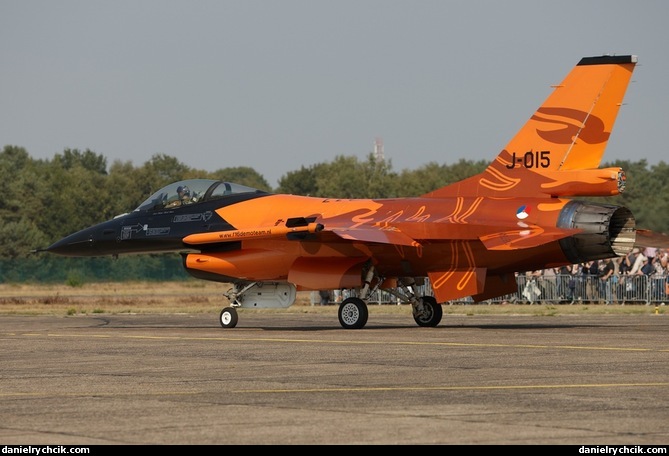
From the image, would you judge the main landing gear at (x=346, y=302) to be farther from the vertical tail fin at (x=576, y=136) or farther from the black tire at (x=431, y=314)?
the vertical tail fin at (x=576, y=136)

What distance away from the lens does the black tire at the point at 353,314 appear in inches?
968

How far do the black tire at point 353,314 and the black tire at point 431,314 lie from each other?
159 centimetres

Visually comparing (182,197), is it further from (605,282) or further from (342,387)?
(605,282)

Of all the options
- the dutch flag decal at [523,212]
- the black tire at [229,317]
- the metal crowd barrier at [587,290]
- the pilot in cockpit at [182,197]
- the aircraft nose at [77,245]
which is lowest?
the black tire at [229,317]

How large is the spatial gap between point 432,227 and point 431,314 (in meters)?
2.72

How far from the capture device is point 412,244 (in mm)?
23750

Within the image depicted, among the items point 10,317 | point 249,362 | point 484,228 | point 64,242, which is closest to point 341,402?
point 249,362

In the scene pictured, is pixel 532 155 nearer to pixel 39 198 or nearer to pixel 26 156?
pixel 39 198

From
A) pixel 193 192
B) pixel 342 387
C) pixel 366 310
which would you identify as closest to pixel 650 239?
pixel 366 310

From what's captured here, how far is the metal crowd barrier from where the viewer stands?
35.9 m

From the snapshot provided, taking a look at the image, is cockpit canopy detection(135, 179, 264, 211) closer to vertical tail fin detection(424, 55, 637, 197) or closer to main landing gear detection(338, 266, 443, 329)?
main landing gear detection(338, 266, 443, 329)

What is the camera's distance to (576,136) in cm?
2267

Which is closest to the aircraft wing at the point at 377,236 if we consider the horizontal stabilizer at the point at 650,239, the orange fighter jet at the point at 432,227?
the orange fighter jet at the point at 432,227

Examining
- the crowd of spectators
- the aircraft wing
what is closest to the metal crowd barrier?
the crowd of spectators
